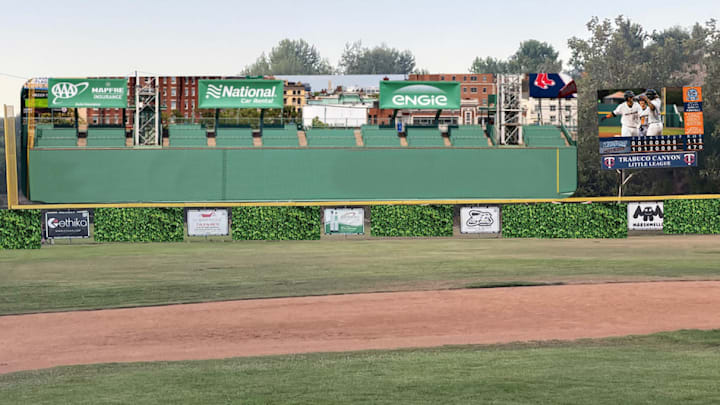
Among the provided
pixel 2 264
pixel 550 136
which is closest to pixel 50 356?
pixel 2 264

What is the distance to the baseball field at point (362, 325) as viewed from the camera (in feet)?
46.4

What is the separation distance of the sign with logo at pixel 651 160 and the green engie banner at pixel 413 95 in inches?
557

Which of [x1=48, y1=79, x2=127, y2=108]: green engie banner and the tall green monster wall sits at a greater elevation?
[x1=48, y1=79, x2=127, y2=108]: green engie banner

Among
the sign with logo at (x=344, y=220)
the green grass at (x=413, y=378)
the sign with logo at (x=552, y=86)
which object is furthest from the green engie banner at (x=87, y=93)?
the green grass at (x=413, y=378)

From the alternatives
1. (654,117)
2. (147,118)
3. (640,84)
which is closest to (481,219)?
(654,117)

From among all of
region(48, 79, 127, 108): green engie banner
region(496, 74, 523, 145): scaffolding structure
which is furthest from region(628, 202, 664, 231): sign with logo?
region(48, 79, 127, 108): green engie banner

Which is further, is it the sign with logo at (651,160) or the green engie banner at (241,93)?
the green engie banner at (241,93)

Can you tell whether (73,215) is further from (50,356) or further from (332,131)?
(50,356)

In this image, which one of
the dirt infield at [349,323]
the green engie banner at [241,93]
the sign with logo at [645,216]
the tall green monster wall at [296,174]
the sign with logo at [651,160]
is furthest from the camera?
the green engie banner at [241,93]

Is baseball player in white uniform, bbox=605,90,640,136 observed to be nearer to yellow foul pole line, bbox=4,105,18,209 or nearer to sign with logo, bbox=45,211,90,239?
sign with logo, bbox=45,211,90,239

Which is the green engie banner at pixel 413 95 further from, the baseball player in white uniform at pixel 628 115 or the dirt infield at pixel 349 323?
the dirt infield at pixel 349 323

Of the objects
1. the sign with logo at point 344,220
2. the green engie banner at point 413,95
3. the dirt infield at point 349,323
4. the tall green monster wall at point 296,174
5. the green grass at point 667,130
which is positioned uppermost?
the green engie banner at point 413,95

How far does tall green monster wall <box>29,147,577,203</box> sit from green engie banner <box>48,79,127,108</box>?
17.4 feet

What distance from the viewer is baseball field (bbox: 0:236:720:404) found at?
46.4ft
